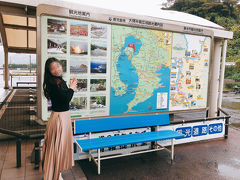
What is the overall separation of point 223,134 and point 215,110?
0.75 m

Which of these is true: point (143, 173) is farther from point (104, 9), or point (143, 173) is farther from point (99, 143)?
point (104, 9)

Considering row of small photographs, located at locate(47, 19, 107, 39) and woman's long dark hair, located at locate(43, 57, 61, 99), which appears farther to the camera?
row of small photographs, located at locate(47, 19, 107, 39)

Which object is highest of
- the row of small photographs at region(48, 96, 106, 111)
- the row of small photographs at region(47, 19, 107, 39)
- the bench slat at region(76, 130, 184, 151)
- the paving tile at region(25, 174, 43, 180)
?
the row of small photographs at region(47, 19, 107, 39)

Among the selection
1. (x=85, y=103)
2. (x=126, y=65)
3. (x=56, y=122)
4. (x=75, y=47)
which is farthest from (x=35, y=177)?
(x=126, y=65)

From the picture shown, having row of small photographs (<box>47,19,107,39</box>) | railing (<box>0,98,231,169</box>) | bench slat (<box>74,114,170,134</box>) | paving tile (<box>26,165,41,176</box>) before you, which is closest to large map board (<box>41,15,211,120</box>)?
row of small photographs (<box>47,19,107,39</box>)

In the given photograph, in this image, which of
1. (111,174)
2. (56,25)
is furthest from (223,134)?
(56,25)

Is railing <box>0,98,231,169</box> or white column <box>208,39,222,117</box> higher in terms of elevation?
white column <box>208,39,222,117</box>

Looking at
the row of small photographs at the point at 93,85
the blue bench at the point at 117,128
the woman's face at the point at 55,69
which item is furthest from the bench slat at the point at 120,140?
the woman's face at the point at 55,69

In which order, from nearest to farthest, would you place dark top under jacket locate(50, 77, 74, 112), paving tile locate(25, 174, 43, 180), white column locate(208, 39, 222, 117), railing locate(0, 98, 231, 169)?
dark top under jacket locate(50, 77, 74, 112) → paving tile locate(25, 174, 43, 180) → railing locate(0, 98, 231, 169) → white column locate(208, 39, 222, 117)

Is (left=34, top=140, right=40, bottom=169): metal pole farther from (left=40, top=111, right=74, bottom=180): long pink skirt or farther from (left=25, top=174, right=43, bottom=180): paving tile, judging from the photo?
(left=40, top=111, right=74, bottom=180): long pink skirt

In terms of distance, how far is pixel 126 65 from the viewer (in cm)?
440

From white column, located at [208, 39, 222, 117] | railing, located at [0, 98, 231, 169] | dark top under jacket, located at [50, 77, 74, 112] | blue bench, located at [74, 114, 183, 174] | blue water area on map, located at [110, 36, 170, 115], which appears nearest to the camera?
dark top under jacket, located at [50, 77, 74, 112]

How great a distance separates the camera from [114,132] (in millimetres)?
4461

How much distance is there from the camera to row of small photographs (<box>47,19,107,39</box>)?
3.62 m
